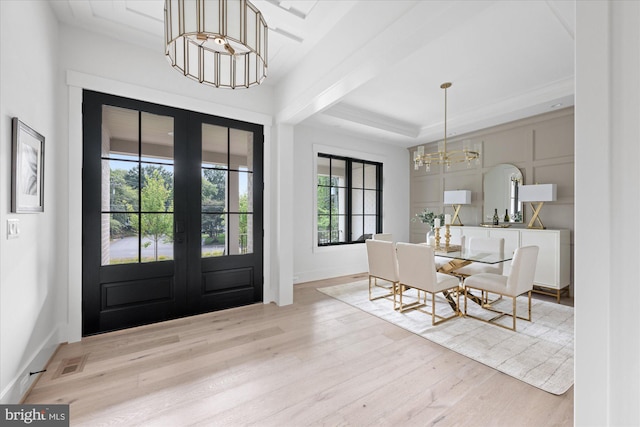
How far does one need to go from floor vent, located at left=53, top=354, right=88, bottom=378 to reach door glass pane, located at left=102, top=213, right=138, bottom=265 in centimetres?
86

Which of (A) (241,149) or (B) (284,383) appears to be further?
(A) (241,149)

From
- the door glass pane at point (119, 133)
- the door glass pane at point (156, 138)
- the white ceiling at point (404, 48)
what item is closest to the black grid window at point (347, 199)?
the white ceiling at point (404, 48)

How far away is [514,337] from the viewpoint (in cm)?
267

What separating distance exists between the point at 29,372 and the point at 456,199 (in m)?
5.65

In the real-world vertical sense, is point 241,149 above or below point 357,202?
above

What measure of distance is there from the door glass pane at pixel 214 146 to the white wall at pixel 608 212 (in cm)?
321

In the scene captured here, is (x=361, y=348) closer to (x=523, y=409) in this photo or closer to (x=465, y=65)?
(x=523, y=409)

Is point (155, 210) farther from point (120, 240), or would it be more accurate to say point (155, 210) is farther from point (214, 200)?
point (214, 200)

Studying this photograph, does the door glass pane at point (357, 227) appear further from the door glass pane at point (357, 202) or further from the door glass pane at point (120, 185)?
the door glass pane at point (120, 185)

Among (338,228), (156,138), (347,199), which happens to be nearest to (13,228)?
(156,138)

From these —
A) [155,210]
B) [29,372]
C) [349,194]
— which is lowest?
[29,372]

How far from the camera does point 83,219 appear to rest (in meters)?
2.62

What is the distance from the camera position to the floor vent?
2.07 m

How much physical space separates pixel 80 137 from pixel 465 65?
4073mm
